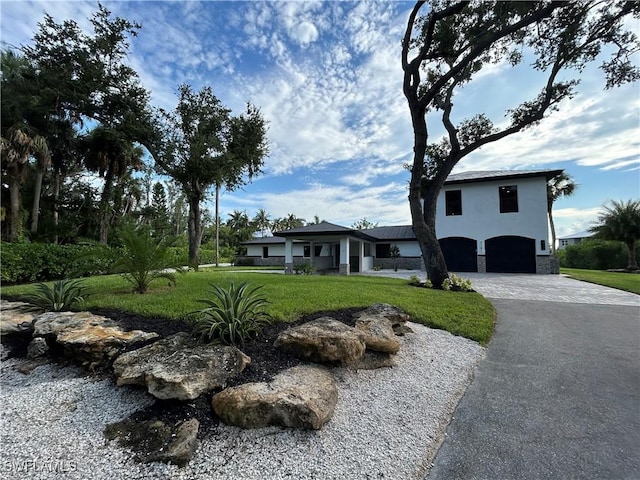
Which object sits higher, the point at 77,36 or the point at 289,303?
the point at 77,36

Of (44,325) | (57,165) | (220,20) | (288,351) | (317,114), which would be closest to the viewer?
(288,351)

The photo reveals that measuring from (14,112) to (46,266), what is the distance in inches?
311

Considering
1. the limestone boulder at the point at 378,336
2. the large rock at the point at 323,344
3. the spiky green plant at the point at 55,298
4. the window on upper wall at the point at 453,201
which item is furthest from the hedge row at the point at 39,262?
the window on upper wall at the point at 453,201

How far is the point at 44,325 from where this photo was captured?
159 inches

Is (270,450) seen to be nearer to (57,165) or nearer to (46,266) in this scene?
(46,266)

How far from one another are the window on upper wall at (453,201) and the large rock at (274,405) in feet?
65.9

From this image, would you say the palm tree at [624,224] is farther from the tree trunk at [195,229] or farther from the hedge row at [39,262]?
the tree trunk at [195,229]

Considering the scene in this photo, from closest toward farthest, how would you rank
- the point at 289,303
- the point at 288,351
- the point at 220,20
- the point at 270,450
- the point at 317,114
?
the point at 270,450, the point at 288,351, the point at 289,303, the point at 220,20, the point at 317,114

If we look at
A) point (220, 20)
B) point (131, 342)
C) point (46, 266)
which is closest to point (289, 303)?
point (131, 342)

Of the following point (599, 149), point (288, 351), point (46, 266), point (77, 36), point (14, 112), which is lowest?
point (288, 351)

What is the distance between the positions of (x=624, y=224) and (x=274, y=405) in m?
29.2

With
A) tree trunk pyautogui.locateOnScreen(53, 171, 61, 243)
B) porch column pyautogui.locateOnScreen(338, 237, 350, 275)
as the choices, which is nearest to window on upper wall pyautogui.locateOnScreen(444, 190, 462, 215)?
porch column pyautogui.locateOnScreen(338, 237, 350, 275)

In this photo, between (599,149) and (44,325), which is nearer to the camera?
(44,325)

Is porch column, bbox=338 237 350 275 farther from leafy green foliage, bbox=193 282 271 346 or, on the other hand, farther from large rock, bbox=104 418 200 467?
large rock, bbox=104 418 200 467
